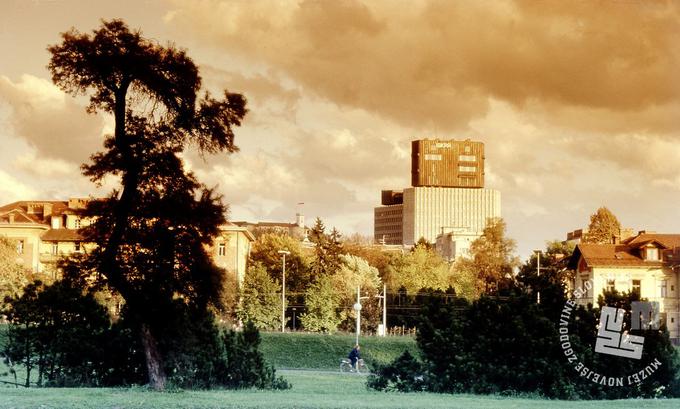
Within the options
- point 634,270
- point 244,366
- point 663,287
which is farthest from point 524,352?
point 634,270

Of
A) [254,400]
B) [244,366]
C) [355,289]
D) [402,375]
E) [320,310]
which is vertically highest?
[355,289]

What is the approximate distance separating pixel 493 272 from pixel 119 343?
46506mm

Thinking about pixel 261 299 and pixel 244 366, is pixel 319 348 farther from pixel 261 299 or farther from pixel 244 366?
pixel 244 366

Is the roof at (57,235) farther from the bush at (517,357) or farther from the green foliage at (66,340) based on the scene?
the bush at (517,357)

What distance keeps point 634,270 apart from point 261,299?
70.6 feet

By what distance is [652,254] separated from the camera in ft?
178

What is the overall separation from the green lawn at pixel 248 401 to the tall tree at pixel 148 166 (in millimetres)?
2623

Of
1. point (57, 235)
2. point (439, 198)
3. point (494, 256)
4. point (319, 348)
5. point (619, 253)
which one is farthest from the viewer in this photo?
point (439, 198)

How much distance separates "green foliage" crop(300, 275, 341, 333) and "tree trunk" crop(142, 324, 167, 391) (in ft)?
133

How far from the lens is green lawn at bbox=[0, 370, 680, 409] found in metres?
17.2

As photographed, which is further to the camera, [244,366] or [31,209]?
[31,209]

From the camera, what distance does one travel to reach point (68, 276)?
76.2 feet

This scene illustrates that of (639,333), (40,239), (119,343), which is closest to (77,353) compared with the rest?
(119,343)

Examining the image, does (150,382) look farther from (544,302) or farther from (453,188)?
(453,188)
